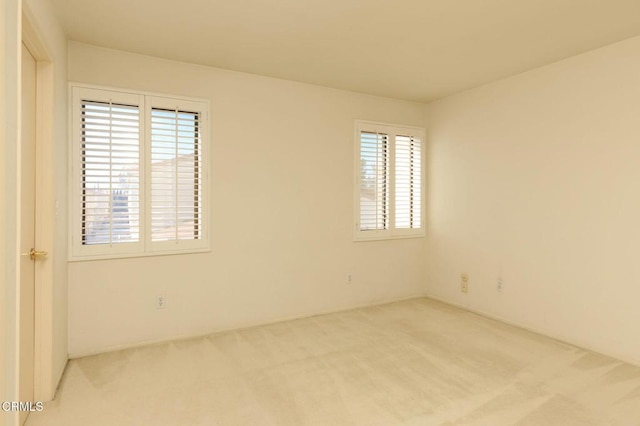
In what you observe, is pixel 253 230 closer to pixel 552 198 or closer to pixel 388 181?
pixel 388 181

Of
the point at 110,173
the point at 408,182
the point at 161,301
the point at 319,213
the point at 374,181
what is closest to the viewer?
the point at 110,173

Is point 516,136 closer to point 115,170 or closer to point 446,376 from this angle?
point 446,376

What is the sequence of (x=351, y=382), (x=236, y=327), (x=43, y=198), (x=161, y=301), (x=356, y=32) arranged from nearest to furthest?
(x=43, y=198), (x=351, y=382), (x=356, y=32), (x=161, y=301), (x=236, y=327)

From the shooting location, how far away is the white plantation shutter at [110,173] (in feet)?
9.62

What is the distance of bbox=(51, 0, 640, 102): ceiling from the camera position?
2404 mm

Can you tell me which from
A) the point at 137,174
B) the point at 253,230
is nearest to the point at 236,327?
the point at 253,230

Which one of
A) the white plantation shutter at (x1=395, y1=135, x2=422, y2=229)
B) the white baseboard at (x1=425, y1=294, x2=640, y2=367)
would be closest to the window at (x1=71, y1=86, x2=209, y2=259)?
the white plantation shutter at (x1=395, y1=135, x2=422, y2=229)

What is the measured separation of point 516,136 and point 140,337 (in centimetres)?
409

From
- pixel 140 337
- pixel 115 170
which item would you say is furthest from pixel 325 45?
pixel 140 337

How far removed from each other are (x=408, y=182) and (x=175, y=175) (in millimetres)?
2838

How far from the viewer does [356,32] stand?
2762 millimetres

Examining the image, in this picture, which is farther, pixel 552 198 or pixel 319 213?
pixel 319 213

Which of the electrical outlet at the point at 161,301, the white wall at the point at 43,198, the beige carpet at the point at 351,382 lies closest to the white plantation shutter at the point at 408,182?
the beige carpet at the point at 351,382

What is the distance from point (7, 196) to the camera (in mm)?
1161
